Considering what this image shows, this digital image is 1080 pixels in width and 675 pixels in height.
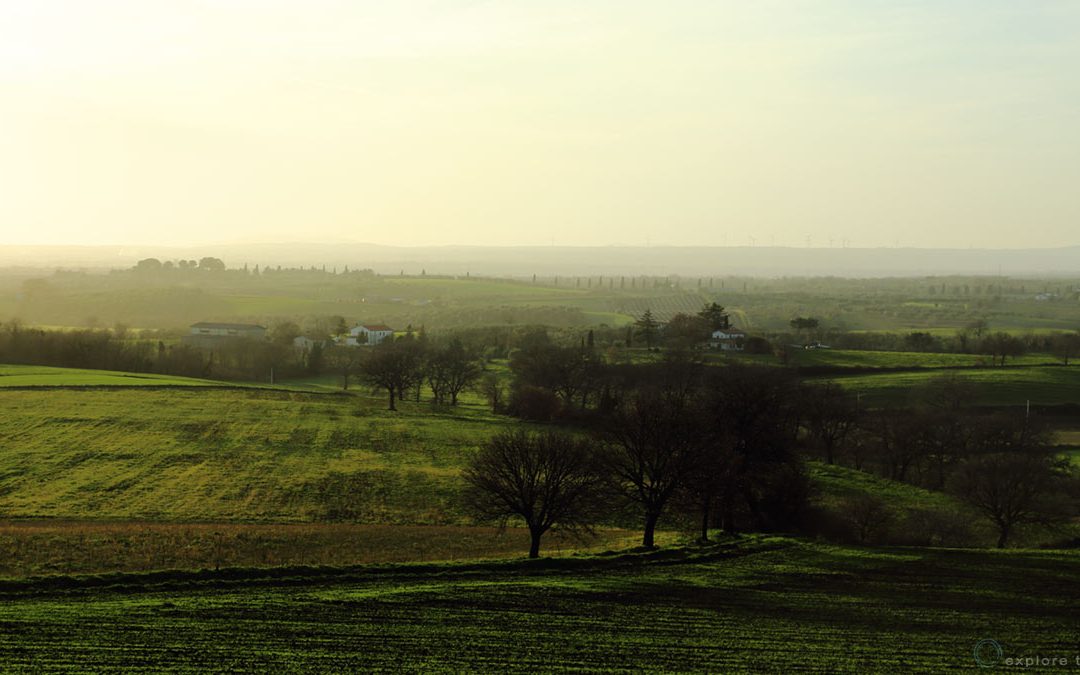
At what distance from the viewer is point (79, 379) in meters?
71.2

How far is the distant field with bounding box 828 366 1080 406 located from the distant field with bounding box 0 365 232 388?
55242mm

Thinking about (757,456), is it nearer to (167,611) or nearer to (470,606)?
(470,606)

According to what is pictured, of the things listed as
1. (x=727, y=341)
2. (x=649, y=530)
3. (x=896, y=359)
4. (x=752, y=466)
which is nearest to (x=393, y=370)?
(x=752, y=466)

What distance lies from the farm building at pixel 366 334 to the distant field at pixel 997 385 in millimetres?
57906

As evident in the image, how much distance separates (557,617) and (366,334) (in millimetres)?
96077

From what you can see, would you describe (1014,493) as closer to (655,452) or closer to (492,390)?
(655,452)

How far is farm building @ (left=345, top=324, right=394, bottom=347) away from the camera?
110562 mm

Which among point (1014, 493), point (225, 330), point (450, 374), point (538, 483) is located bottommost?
point (1014, 493)

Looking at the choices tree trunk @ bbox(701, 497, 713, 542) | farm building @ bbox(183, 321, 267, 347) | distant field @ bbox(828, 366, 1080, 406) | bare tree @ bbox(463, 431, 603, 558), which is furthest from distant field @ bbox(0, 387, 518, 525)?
farm building @ bbox(183, 321, 267, 347)

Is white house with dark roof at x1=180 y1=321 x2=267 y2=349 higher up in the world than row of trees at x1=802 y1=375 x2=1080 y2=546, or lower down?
higher up

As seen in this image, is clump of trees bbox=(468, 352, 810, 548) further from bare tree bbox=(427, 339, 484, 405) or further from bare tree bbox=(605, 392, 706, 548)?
bare tree bbox=(427, 339, 484, 405)

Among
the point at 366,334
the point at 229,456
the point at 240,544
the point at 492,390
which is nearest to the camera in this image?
the point at 240,544

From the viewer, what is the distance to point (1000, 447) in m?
53.8

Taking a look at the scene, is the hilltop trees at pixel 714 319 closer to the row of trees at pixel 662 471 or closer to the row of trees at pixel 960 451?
the row of trees at pixel 960 451
